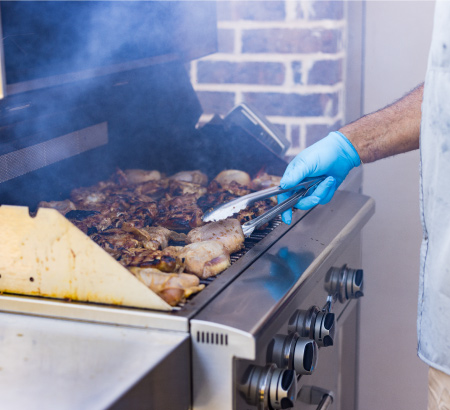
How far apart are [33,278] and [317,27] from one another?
161 cm

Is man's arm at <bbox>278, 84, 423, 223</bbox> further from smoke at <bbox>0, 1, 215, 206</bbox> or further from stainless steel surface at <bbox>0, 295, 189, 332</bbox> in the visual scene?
stainless steel surface at <bbox>0, 295, 189, 332</bbox>

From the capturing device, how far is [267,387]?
3.71ft

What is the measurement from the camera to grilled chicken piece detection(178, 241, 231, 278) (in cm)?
130

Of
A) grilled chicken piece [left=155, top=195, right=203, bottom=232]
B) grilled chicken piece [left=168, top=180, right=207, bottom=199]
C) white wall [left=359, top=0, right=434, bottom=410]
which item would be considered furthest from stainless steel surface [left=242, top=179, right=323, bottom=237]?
white wall [left=359, top=0, right=434, bottom=410]

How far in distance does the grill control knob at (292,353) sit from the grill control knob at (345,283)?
39cm

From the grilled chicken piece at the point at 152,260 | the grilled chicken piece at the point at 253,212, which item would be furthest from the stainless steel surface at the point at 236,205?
the grilled chicken piece at the point at 152,260

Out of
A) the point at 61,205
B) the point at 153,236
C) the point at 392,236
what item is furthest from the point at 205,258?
the point at 392,236

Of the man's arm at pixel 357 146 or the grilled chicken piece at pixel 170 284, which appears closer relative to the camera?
the grilled chicken piece at pixel 170 284

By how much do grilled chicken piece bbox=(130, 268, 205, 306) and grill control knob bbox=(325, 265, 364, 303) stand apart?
1.76ft

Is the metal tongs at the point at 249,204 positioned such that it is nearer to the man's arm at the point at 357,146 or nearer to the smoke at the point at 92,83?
the man's arm at the point at 357,146

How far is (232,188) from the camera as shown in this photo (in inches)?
73.7

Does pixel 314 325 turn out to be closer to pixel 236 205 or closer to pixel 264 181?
pixel 236 205

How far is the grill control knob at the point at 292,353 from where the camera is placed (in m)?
1.23

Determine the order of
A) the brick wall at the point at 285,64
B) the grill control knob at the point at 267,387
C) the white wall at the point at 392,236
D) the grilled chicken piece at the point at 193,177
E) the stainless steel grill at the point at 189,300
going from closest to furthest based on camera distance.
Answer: the stainless steel grill at the point at 189,300, the grill control knob at the point at 267,387, the grilled chicken piece at the point at 193,177, the brick wall at the point at 285,64, the white wall at the point at 392,236
